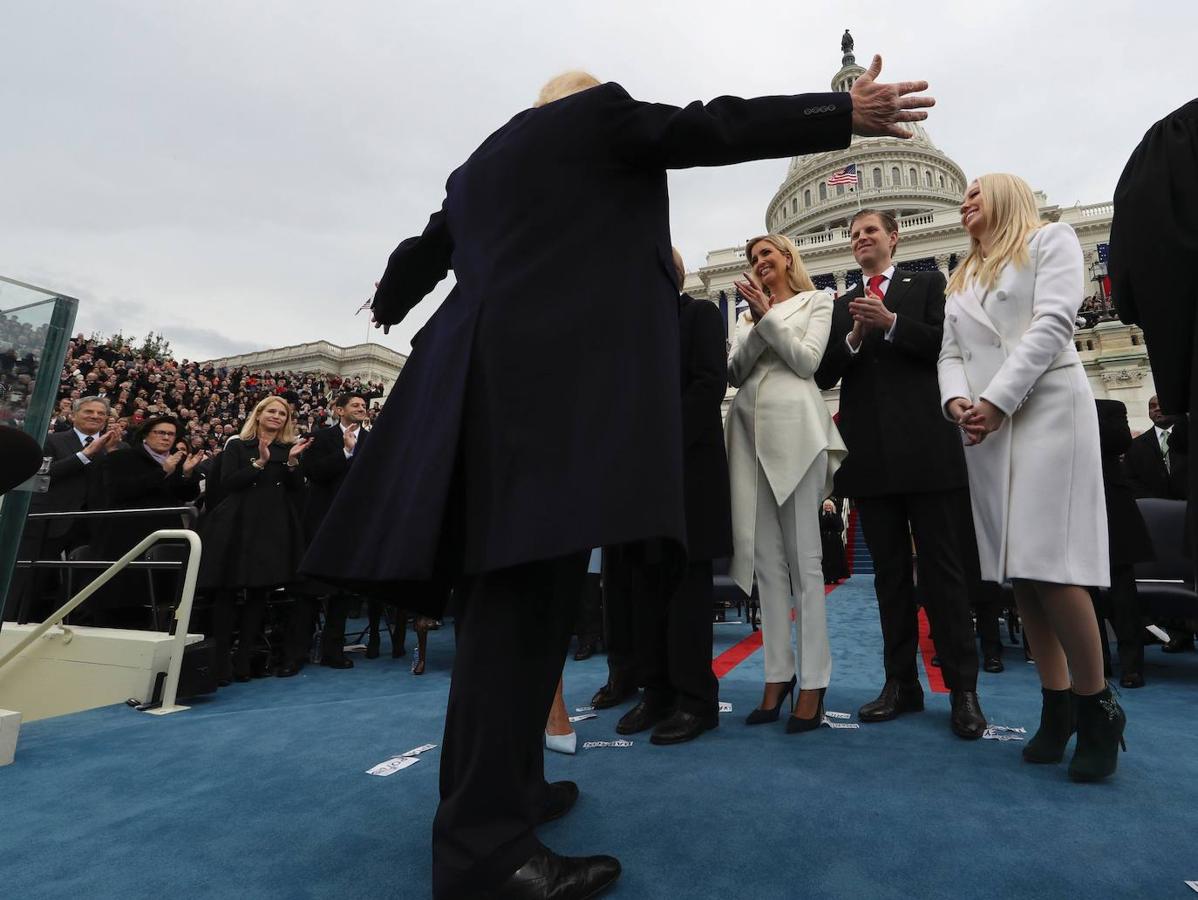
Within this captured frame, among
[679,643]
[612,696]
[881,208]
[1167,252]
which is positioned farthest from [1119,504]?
[881,208]

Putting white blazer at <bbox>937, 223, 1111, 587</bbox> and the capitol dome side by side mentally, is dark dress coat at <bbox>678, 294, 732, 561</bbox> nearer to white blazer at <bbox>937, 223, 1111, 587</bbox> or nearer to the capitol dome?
white blazer at <bbox>937, 223, 1111, 587</bbox>

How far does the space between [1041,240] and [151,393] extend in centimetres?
1774

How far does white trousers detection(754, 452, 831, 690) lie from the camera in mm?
2316

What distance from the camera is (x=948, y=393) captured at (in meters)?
2.07

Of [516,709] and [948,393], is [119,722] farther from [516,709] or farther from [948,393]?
[948,393]

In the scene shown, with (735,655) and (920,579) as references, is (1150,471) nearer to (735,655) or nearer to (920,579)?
(735,655)

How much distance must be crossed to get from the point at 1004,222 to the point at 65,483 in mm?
5790

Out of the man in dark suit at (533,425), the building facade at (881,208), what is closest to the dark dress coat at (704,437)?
the man in dark suit at (533,425)

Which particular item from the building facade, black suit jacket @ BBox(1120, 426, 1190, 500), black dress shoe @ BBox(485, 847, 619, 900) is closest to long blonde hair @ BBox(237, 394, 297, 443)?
black dress shoe @ BBox(485, 847, 619, 900)

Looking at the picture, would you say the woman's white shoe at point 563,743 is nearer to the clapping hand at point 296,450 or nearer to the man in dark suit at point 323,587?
the man in dark suit at point 323,587

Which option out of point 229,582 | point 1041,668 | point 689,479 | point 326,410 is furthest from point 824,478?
point 326,410

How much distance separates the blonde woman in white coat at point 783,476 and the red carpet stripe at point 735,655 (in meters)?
1.40

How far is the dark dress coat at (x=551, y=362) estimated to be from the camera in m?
1.07

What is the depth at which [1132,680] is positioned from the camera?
10.7 ft
